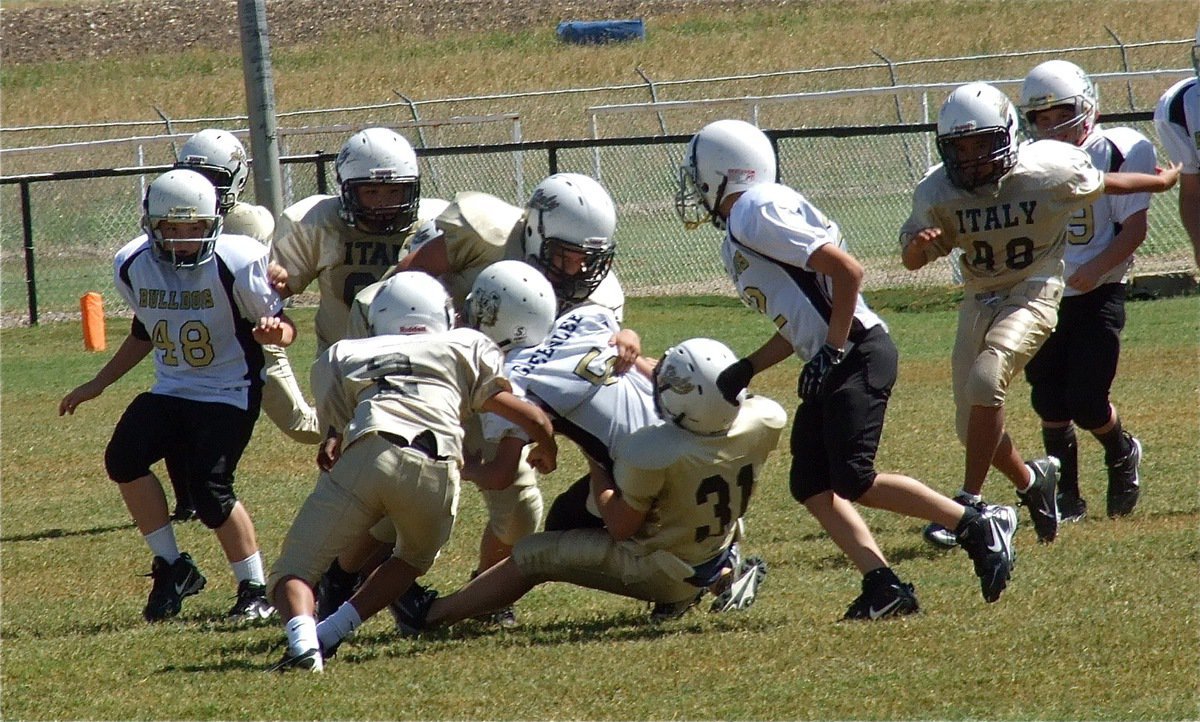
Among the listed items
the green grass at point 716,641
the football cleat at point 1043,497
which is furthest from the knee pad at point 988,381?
the green grass at point 716,641

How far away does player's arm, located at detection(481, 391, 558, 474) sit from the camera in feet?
17.2

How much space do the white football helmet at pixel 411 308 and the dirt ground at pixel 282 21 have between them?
3379 centimetres

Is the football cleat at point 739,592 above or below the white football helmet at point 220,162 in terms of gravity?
below

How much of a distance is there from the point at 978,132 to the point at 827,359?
1.19 meters

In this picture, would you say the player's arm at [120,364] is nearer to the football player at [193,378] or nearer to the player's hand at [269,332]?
the football player at [193,378]

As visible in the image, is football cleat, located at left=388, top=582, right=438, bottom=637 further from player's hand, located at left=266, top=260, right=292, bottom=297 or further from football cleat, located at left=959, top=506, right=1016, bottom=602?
football cleat, located at left=959, top=506, right=1016, bottom=602

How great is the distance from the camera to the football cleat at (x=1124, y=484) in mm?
6945

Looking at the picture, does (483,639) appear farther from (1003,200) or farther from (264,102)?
(264,102)

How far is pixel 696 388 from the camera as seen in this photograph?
16.6ft

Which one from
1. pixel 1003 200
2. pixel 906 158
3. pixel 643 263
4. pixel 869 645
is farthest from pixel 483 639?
pixel 906 158

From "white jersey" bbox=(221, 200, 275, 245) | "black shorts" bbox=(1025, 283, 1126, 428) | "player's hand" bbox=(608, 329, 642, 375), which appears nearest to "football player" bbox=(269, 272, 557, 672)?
"player's hand" bbox=(608, 329, 642, 375)

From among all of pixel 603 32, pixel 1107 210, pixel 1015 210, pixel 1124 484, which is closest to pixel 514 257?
pixel 1015 210

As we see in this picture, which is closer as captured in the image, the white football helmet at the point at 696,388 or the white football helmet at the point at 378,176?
the white football helmet at the point at 696,388

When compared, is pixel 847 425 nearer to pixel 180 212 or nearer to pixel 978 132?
pixel 978 132
